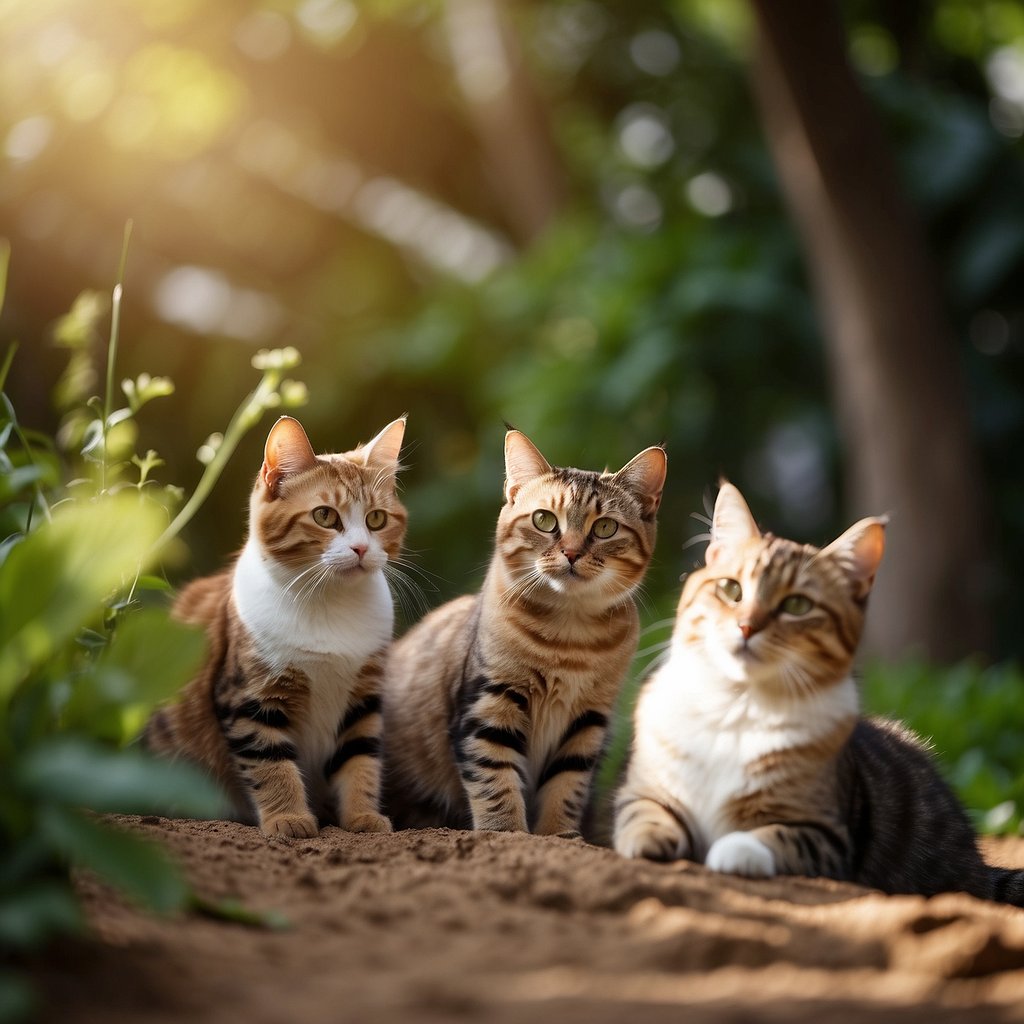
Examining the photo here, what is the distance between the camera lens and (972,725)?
4.84 metres

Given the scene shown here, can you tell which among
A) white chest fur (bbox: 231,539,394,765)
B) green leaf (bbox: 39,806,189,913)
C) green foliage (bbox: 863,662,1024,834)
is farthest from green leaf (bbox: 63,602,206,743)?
green foliage (bbox: 863,662,1024,834)

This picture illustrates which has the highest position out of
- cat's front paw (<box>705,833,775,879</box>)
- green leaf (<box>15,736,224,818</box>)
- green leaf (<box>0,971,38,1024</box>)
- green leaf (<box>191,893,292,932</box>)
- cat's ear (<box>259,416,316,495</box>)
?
cat's ear (<box>259,416,316,495</box>)

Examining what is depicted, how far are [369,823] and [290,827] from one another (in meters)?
0.22

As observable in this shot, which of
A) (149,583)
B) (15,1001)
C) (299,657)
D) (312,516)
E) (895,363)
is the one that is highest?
(895,363)

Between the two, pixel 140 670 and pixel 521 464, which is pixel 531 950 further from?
pixel 521 464

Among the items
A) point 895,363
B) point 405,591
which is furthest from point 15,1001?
point 895,363

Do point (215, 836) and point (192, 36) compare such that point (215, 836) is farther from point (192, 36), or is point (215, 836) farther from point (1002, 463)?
point (192, 36)

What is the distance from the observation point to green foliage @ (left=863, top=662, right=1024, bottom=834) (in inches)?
162

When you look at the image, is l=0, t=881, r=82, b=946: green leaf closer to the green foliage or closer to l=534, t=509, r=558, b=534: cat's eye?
l=534, t=509, r=558, b=534: cat's eye

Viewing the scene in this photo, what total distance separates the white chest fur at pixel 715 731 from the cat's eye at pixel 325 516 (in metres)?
0.97

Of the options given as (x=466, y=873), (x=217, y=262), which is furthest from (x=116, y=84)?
(x=466, y=873)

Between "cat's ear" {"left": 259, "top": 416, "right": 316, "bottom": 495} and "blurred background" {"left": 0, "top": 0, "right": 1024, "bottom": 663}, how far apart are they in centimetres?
307

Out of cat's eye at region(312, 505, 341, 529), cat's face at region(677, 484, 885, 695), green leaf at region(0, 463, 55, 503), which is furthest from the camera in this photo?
cat's eye at region(312, 505, 341, 529)

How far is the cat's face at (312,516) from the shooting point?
3.01 metres
